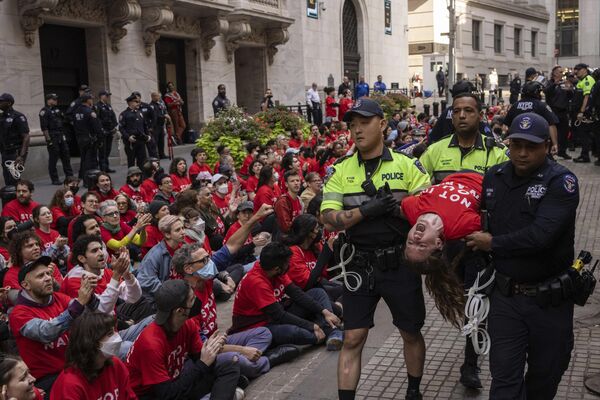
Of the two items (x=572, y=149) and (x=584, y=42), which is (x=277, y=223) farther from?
(x=584, y=42)

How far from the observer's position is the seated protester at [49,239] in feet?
24.0

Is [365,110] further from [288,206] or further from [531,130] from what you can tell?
[288,206]

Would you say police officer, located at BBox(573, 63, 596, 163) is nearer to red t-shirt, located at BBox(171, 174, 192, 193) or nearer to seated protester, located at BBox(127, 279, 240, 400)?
red t-shirt, located at BBox(171, 174, 192, 193)

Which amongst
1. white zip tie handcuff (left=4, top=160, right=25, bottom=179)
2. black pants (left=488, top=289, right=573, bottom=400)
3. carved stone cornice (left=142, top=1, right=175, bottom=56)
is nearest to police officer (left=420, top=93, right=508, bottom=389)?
black pants (left=488, top=289, right=573, bottom=400)

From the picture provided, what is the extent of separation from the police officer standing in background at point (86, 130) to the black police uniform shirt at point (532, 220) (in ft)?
38.6

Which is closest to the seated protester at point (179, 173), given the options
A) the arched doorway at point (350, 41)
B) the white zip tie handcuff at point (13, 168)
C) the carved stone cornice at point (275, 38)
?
the white zip tie handcuff at point (13, 168)

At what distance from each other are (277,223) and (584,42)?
63.9 meters

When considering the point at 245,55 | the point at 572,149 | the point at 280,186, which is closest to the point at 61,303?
the point at 280,186

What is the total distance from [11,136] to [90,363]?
9874 millimetres

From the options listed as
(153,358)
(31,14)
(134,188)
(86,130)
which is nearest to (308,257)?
(153,358)

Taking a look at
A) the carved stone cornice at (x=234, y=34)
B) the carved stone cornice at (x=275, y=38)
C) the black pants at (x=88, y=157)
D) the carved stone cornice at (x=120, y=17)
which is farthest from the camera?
the carved stone cornice at (x=275, y=38)

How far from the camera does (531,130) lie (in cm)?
371

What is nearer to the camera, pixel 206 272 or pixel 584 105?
pixel 206 272

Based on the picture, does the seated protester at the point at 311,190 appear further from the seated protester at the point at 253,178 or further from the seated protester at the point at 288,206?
the seated protester at the point at 253,178
